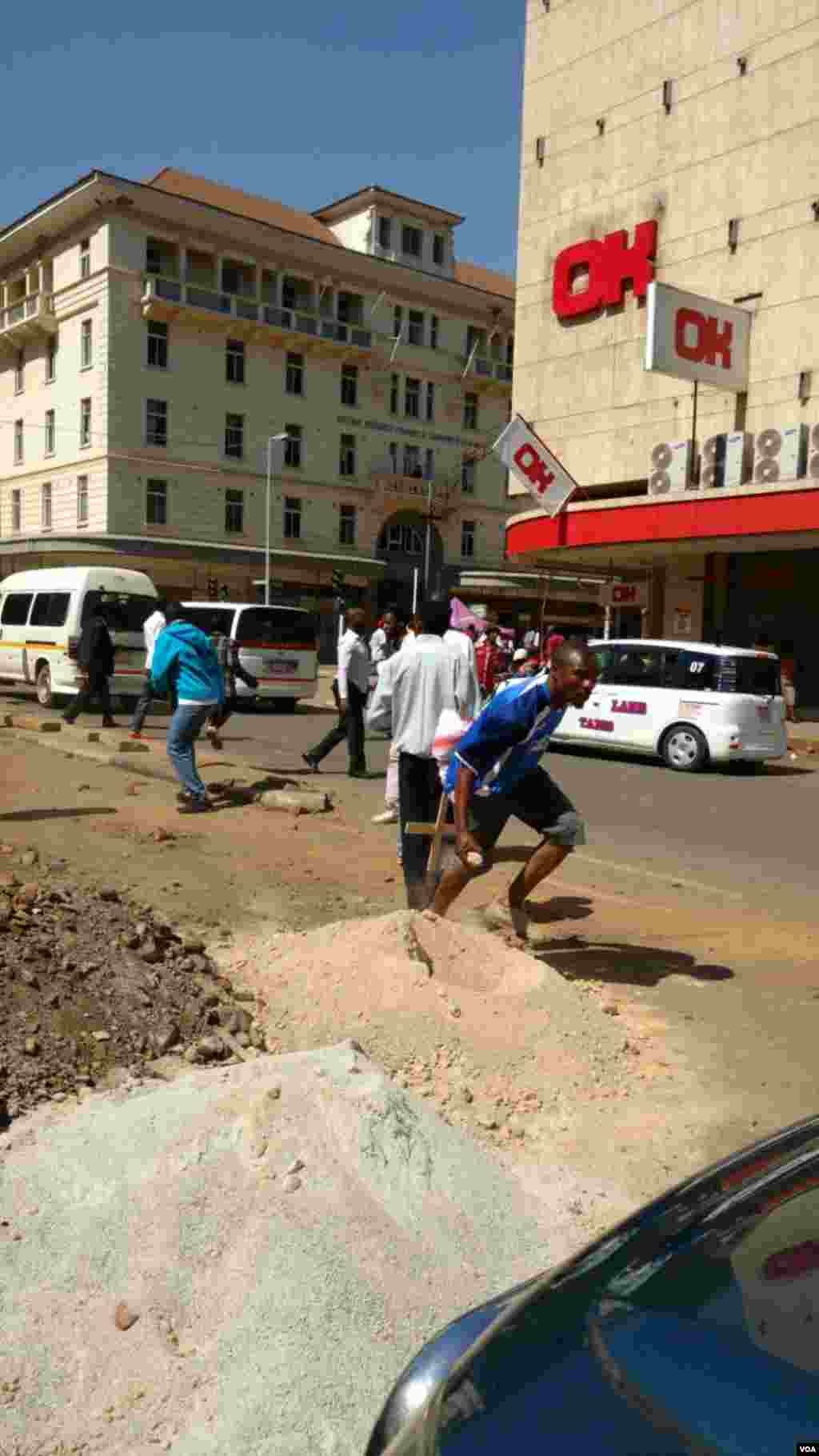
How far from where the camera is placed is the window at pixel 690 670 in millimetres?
14680

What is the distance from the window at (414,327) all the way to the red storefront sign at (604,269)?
27049mm

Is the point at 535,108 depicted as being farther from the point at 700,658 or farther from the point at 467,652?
the point at 467,652

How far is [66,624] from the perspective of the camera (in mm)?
19094

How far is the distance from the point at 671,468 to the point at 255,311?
29.2 metres

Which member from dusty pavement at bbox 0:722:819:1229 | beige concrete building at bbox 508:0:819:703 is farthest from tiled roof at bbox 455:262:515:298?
dusty pavement at bbox 0:722:819:1229

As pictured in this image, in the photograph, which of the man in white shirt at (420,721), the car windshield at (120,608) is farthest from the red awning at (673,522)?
the man in white shirt at (420,721)

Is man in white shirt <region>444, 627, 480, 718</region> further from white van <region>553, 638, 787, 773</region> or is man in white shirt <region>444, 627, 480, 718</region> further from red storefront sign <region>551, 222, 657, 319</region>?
red storefront sign <region>551, 222, 657, 319</region>

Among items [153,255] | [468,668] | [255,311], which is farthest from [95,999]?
[255,311]

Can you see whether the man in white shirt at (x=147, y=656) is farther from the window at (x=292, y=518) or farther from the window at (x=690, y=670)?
the window at (x=292, y=518)

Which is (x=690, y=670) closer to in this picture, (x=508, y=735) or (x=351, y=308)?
(x=508, y=735)

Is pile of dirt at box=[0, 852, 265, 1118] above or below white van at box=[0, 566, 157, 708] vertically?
below

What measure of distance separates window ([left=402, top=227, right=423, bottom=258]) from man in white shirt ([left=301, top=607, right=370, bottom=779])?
1793 inches

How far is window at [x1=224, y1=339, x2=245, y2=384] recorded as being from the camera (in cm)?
4862

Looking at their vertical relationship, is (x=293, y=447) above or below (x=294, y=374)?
below
